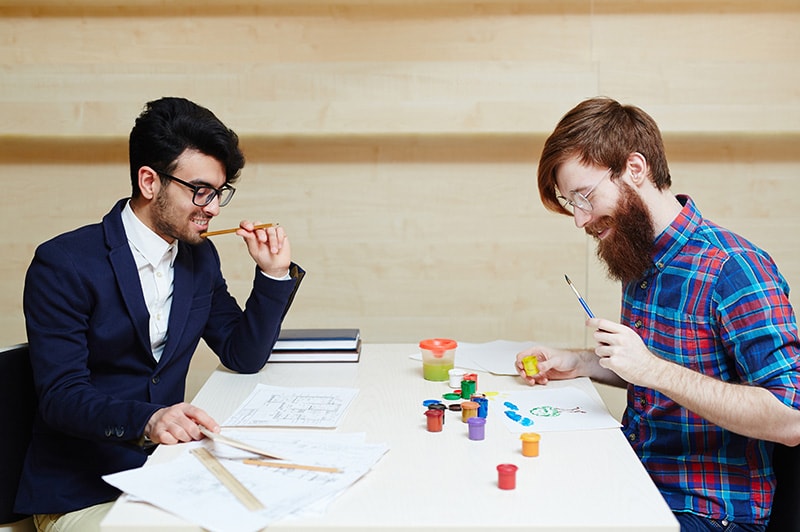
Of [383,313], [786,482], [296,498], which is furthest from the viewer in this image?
[383,313]

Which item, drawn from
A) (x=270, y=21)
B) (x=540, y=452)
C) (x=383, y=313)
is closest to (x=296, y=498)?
(x=540, y=452)

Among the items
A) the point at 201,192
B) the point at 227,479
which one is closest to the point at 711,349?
the point at 227,479

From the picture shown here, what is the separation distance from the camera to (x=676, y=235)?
1.74 metres

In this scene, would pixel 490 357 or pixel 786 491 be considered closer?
pixel 786 491

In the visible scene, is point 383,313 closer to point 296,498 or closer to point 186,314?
point 186,314

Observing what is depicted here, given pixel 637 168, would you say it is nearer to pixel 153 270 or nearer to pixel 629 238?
pixel 629 238

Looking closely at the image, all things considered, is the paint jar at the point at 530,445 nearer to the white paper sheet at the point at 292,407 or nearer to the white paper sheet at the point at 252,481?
the white paper sheet at the point at 252,481

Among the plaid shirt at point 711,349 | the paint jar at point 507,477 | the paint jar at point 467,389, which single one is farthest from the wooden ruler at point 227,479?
the plaid shirt at point 711,349

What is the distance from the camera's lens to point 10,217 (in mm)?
3125

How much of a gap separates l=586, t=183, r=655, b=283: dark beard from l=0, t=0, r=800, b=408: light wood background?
1.18 metres

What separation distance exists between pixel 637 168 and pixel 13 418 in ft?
4.94

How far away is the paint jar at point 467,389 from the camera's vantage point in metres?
1.82

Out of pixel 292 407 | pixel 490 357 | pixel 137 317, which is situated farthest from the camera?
pixel 490 357

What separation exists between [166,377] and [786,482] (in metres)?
1.41
